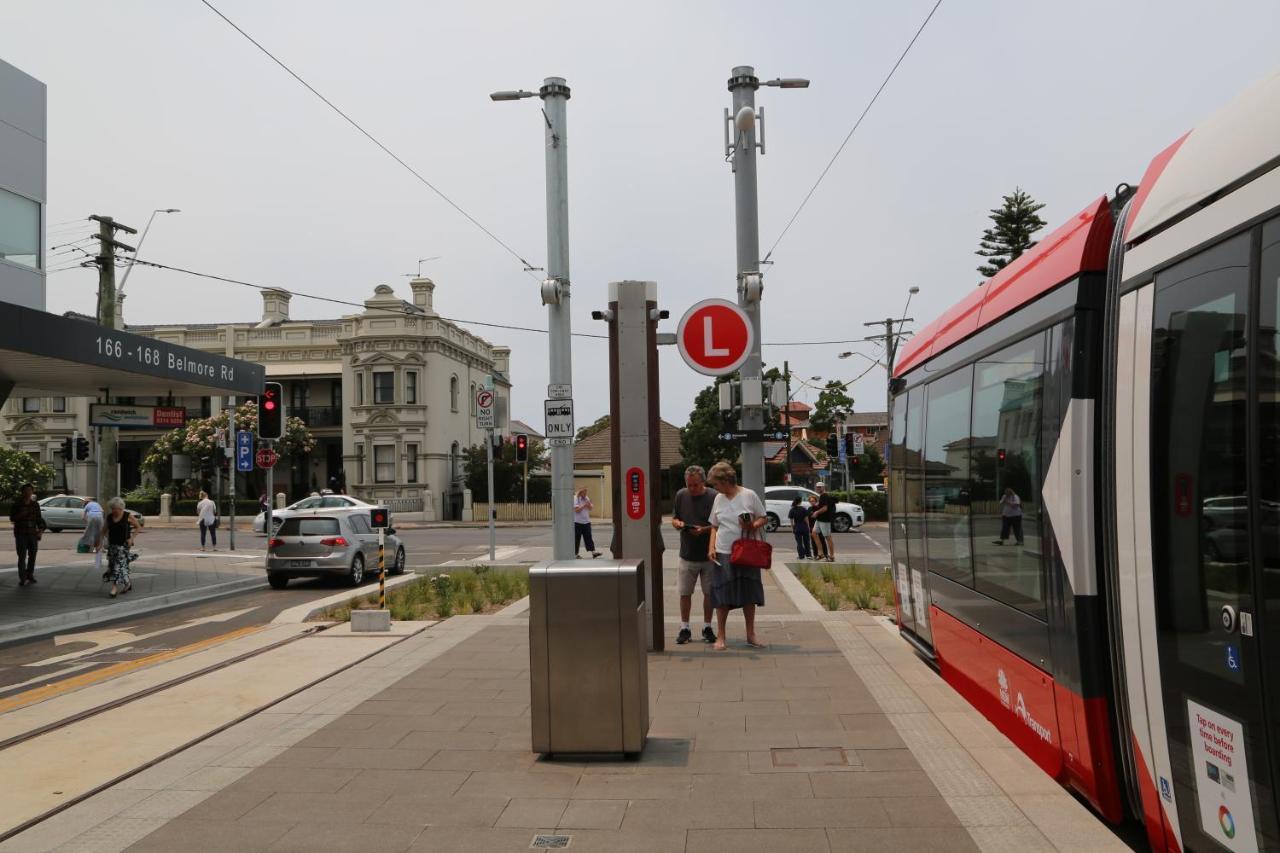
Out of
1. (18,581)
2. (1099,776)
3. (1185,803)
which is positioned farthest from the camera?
(18,581)

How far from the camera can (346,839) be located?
5.05 m

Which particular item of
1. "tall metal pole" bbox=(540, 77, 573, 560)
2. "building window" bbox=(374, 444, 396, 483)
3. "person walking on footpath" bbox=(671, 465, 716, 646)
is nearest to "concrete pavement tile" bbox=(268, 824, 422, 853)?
"person walking on footpath" bbox=(671, 465, 716, 646)

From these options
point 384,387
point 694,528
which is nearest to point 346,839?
point 694,528

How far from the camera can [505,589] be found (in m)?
16.1

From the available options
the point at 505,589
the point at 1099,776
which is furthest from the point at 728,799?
the point at 505,589

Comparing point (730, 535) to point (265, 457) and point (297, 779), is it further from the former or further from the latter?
point (265, 457)

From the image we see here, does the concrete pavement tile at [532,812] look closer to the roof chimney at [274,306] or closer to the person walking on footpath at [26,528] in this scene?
the person walking on footpath at [26,528]

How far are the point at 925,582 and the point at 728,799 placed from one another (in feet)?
11.7

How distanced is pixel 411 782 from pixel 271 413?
55.5ft

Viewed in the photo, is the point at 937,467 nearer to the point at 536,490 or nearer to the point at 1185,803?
the point at 1185,803

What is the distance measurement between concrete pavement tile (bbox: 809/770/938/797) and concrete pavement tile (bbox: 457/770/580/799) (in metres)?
1.35

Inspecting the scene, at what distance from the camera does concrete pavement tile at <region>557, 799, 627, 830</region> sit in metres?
5.19

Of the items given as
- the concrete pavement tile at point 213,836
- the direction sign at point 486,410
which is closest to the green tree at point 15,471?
the direction sign at point 486,410

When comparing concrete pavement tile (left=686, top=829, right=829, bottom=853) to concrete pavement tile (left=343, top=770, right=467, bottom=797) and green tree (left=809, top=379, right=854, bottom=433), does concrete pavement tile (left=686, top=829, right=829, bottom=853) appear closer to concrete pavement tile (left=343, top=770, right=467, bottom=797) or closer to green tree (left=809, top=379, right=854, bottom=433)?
concrete pavement tile (left=343, top=770, right=467, bottom=797)
